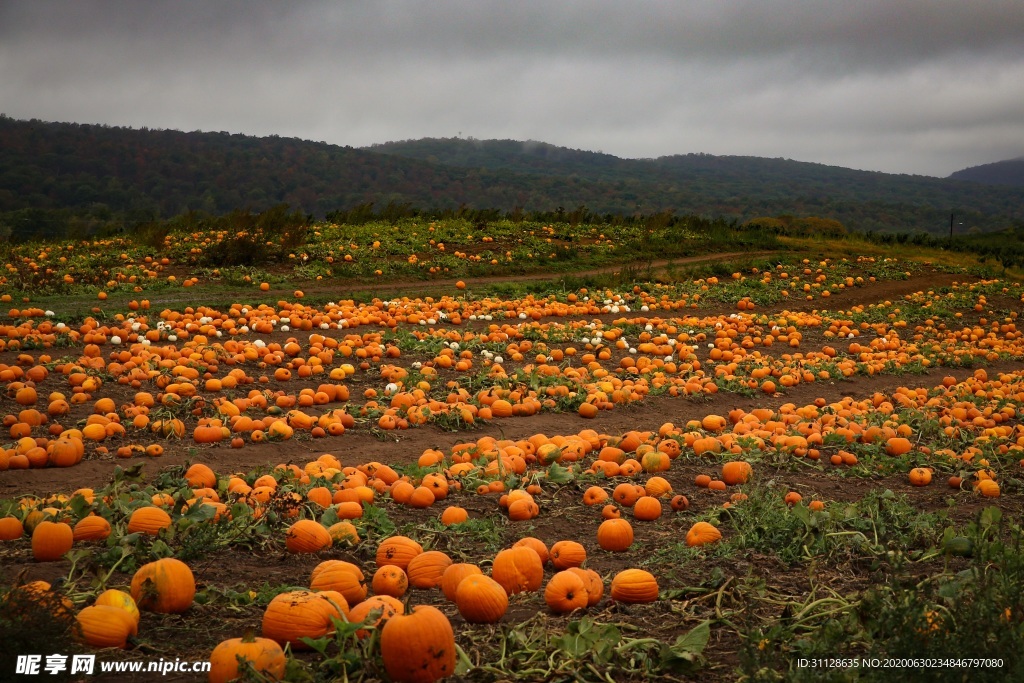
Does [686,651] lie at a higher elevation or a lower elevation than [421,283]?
lower

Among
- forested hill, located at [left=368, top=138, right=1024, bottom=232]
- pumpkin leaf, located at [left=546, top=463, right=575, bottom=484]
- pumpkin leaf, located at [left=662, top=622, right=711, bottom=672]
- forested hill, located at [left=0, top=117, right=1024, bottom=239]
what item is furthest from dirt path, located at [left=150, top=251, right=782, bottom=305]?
forested hill, located at [left=368, top=138, right=1024, bottom=232]

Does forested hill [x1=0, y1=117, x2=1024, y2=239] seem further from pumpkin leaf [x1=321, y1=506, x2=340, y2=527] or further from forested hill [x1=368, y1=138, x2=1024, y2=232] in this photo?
pumpkin leaf [x1=321, y1=506, x2=340, y2=527]

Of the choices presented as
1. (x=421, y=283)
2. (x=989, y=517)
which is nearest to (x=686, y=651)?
(x=989, y=517)

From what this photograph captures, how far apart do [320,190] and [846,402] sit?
54459mm

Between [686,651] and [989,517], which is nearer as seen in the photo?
[686,651]

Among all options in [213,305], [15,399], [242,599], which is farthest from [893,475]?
[213,305]

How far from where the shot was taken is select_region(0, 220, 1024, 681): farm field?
317cm

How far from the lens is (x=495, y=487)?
5594 mm

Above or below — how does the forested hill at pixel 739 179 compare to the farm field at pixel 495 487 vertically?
above

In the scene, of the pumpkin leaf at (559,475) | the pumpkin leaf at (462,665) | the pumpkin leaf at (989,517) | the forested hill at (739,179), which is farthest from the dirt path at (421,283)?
the forested hill at (739,179)

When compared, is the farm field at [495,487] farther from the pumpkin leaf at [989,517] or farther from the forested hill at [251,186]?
the forested hill at [251,186]

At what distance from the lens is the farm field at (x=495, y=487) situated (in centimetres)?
317

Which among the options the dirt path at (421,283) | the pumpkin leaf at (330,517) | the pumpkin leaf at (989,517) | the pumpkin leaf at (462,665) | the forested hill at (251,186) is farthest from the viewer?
the forested hill at (251,186)

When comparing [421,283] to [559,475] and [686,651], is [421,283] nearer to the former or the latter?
[559,475]
